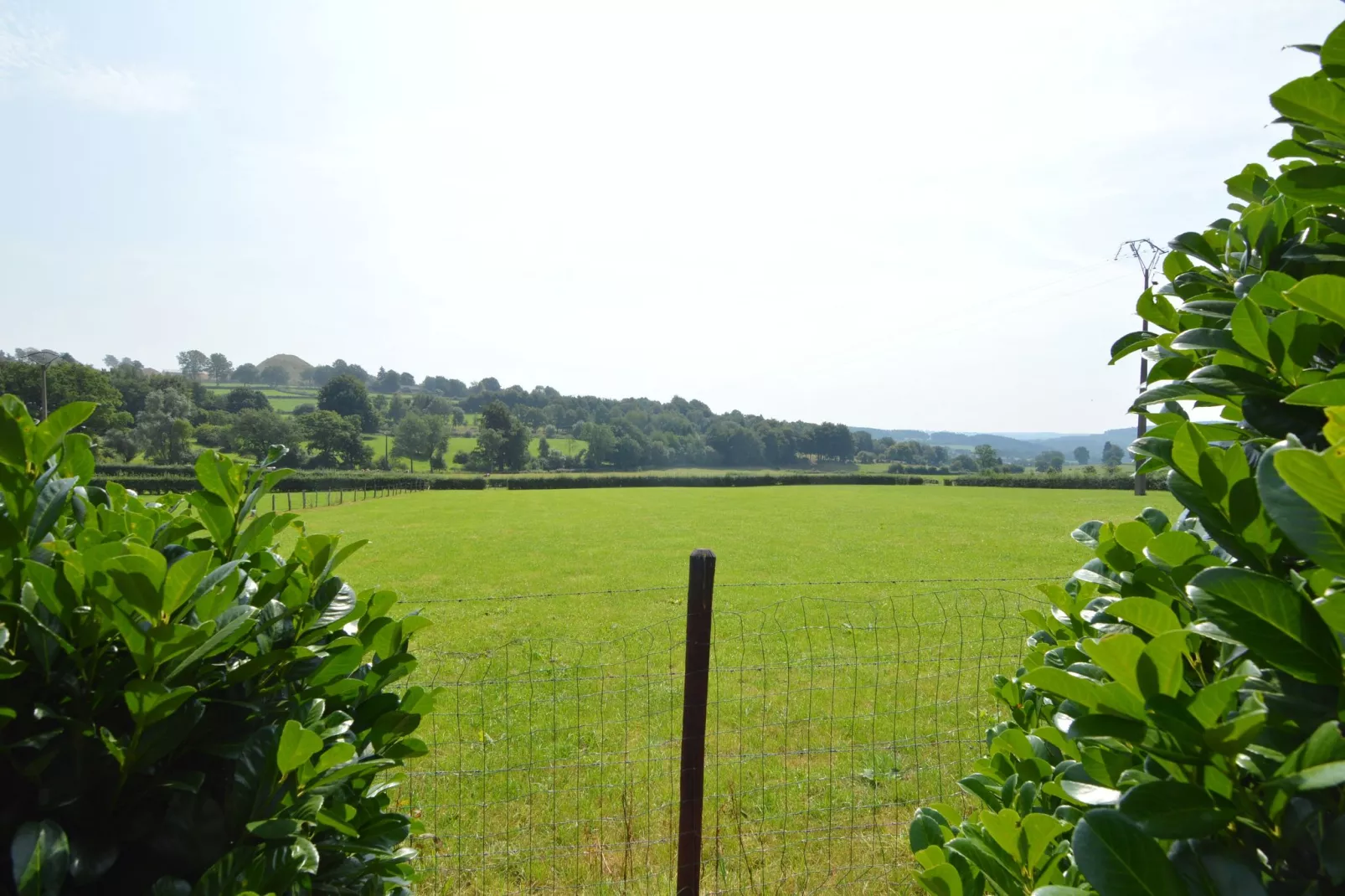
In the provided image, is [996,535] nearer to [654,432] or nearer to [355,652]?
[355,652]

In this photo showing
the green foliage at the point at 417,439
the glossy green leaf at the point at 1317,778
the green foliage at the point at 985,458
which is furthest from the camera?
the green foliage at the point at 985,458

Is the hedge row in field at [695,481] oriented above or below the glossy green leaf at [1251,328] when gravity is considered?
below

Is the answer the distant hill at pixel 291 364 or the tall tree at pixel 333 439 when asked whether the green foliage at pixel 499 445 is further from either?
the distant hill at pixel 291 364

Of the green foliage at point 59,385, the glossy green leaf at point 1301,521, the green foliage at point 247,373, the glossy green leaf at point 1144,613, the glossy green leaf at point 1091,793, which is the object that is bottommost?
the glossy green leaf at point 1091,793

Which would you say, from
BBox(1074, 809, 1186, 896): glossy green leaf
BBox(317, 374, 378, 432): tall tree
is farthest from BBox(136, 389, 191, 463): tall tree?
BBox(1074, 809, 1186, 896): glossy green leaf

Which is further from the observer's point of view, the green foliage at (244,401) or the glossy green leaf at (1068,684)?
the green foliage at (244,401)

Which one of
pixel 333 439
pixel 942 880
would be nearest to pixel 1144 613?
pixel 942 880

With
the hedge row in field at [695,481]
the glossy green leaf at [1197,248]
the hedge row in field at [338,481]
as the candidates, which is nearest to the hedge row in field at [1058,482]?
the hedge row in field at [695,481]

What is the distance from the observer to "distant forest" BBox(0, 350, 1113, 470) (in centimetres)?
7162

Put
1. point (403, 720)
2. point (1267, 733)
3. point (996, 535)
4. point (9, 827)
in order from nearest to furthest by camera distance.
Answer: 1. point (1267, 733)
2. point (9, 827)
3. point (403, 720)
4. point (996, 535)

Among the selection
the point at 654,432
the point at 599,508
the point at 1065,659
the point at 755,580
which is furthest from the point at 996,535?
the point at 654,432

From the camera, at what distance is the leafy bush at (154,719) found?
1.22 meters

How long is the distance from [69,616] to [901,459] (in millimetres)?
143652

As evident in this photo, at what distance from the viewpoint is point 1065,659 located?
160cm
